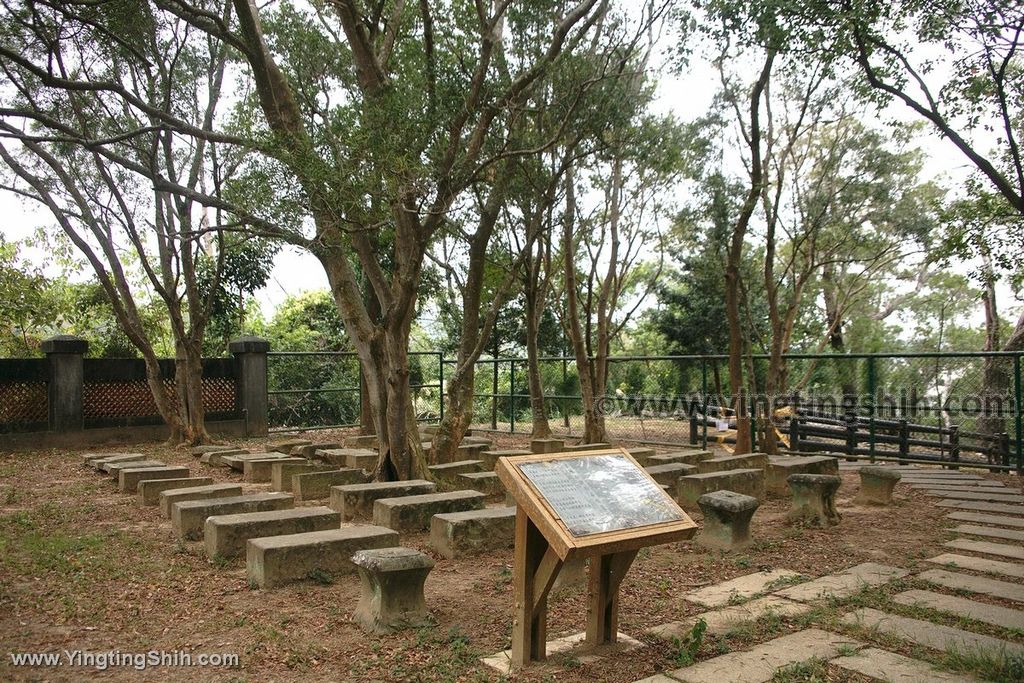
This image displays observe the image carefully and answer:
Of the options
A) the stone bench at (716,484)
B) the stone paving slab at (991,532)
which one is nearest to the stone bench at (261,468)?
the stone bench at (716,484)

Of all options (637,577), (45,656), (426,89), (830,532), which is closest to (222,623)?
(45,656)

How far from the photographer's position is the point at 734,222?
10.9 m

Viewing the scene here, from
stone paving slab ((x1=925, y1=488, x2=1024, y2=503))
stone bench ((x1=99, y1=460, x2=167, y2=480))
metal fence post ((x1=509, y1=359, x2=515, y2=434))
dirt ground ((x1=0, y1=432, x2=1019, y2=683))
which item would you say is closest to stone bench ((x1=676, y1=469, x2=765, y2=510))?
dirt ground ((x1=0, y1=432, x2=1019, y2=683))

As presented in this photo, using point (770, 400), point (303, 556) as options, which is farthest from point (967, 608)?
point (770, 400)

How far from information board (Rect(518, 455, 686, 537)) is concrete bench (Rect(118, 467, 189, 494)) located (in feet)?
20.5

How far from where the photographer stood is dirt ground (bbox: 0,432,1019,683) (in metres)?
3.63

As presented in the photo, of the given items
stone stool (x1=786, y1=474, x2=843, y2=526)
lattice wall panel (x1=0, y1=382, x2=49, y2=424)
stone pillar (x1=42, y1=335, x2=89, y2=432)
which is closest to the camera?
stone stool (x1=786, y1=474, x2=843, y2=526)

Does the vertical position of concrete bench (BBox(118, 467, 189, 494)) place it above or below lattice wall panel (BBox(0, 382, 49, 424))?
below

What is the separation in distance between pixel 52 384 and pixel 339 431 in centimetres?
521

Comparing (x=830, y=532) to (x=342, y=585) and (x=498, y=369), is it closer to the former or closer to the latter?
(x=342, y=585)

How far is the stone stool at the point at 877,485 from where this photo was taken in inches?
298

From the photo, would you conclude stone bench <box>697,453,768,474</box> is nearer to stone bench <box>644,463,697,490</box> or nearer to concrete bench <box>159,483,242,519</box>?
stone bench <box>644,463,697,490</box>

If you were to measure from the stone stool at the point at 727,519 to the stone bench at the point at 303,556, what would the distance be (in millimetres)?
2530

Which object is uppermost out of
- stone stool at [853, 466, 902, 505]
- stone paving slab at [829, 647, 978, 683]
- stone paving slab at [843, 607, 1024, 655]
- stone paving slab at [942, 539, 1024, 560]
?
stone stool at [853, 466, 902, 505]
